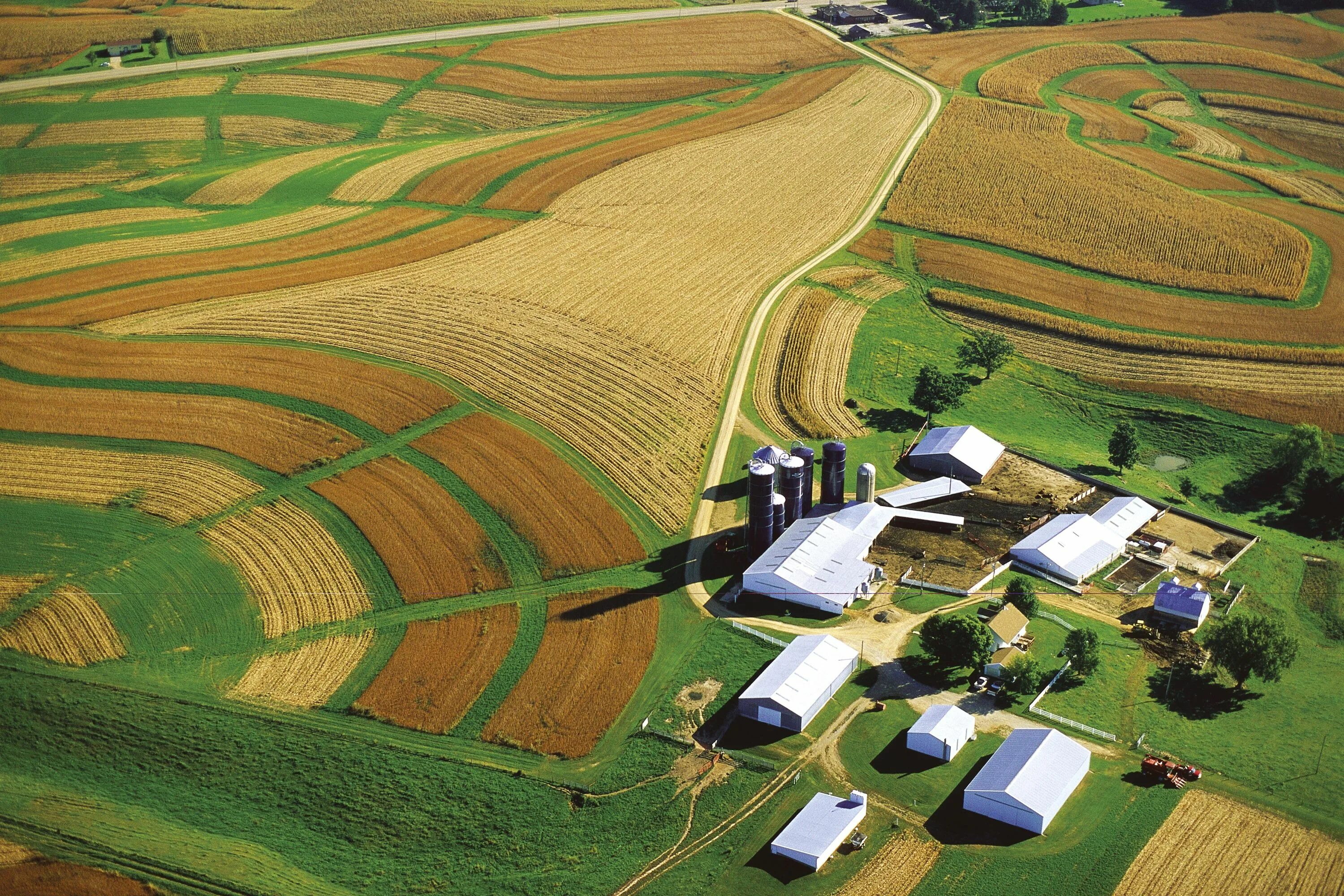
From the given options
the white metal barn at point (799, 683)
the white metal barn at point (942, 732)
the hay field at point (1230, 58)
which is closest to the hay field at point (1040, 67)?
the hay field at point (1230, 58)

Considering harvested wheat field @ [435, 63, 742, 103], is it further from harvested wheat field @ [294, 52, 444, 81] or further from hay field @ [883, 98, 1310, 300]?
hay field @ [883, 98, 1310, 300]

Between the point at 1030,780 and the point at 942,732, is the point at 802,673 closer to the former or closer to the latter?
the point at 942,732

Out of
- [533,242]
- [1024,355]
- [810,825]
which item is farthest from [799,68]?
[810,825]

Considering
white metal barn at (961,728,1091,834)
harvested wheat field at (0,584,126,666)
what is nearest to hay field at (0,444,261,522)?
harvested wheat field at (0,584,126,666)

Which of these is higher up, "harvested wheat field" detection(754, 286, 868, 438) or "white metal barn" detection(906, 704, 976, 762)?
"harvested wheat field" detection(754, 286, 868, 438)

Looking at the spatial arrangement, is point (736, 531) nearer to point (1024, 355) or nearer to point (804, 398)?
point (804, 398)

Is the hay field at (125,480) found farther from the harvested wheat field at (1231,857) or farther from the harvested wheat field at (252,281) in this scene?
the harvested wheat field at (1231,857)
